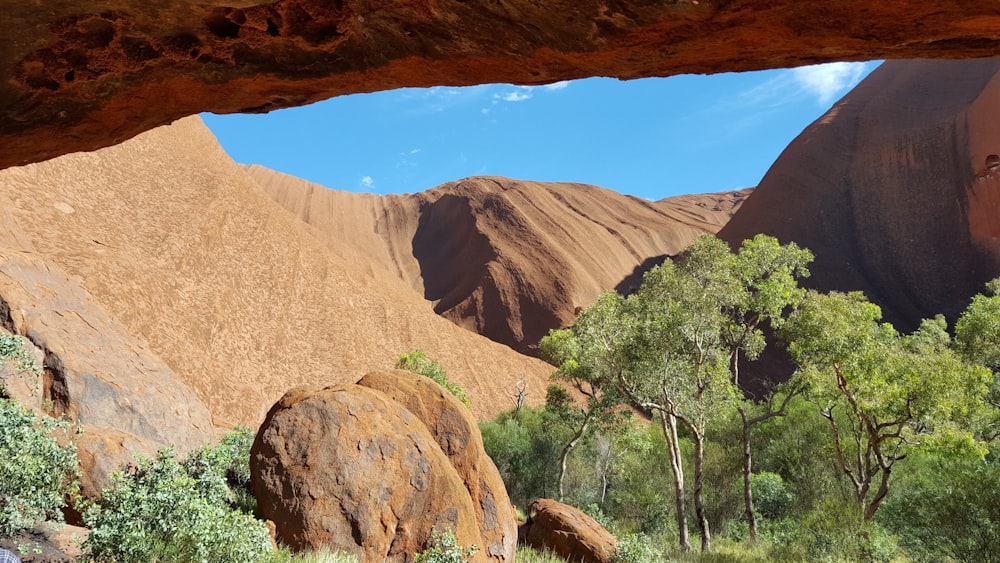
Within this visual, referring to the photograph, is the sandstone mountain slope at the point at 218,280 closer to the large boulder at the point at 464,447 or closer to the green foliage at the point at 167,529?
the large boulder at the point at 464,447

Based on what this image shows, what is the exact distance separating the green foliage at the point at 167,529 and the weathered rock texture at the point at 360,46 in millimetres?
3501

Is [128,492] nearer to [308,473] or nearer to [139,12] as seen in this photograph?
[308,473]

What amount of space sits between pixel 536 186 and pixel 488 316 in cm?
3102

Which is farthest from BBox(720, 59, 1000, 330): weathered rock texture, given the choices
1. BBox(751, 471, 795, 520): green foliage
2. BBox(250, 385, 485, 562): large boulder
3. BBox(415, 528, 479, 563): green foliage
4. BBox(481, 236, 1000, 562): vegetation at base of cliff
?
BBox(415, 528, 479, 563): green foliage

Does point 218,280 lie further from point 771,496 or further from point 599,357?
point 771,496

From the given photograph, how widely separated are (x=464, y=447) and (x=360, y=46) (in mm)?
8149

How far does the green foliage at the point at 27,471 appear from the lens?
6.77 m

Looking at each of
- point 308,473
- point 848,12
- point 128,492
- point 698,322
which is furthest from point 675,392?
point 848,12

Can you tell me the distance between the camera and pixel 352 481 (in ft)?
28.8

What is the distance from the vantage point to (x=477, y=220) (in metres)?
83.1

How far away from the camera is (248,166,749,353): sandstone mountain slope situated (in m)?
65.4

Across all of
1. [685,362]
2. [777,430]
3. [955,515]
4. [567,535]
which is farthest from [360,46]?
[777,430]

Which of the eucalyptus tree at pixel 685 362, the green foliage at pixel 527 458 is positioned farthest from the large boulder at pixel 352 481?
the green foliage at pixel 527 458

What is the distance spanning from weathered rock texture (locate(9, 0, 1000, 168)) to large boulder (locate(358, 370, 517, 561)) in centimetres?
701
